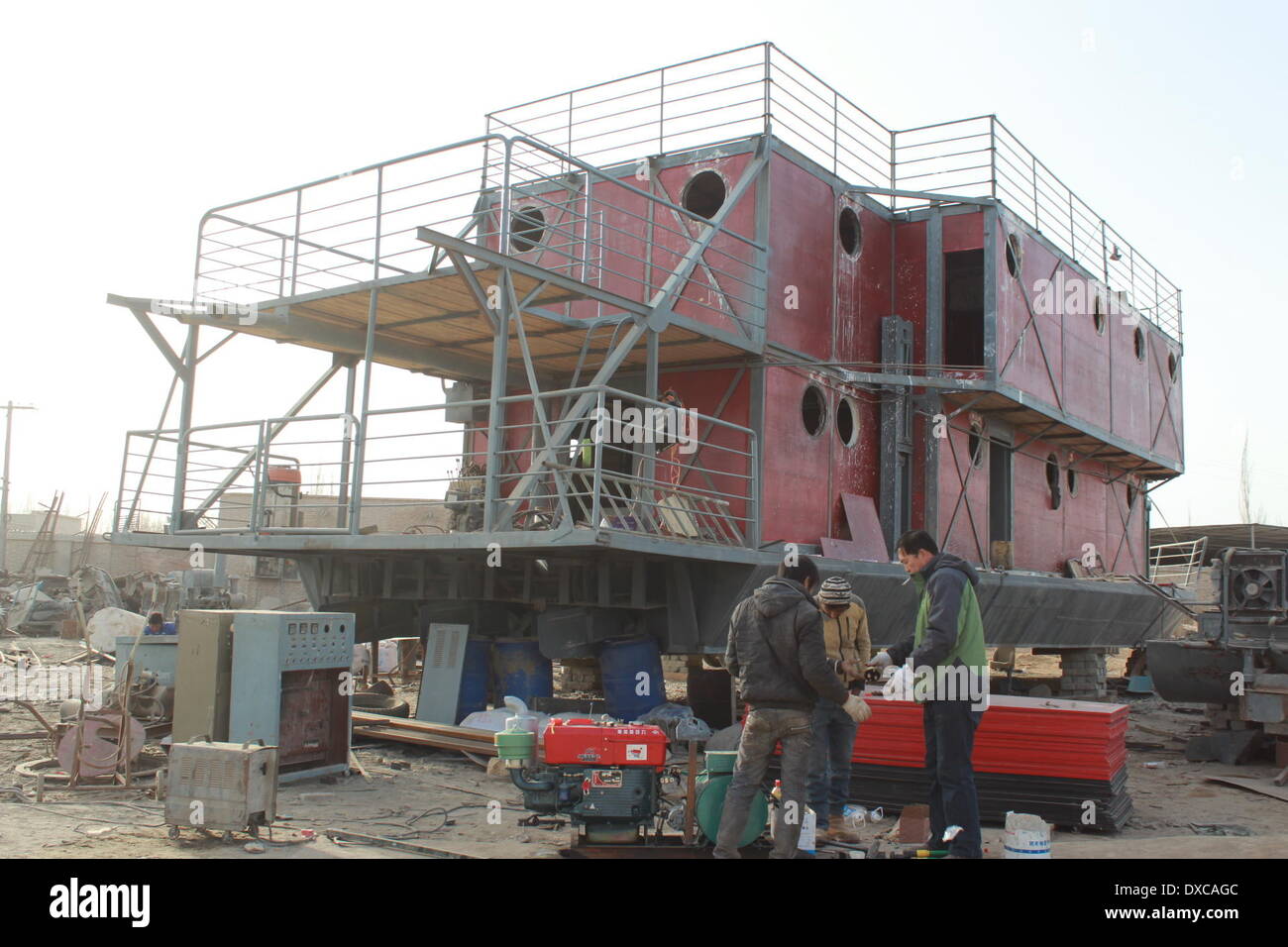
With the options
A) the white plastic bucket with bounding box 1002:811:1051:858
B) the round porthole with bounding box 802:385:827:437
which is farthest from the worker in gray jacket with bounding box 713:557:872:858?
the round porthole with bounding box 802:385:827:437

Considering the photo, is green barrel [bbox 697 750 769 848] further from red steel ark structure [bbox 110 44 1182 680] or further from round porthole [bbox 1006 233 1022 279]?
round porthole [bbox 1006 233 1022 279]

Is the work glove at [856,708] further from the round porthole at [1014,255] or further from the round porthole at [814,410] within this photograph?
the round porthole at [1014,255]

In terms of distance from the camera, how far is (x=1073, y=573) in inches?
751

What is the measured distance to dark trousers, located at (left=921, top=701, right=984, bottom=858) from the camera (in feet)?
22.1

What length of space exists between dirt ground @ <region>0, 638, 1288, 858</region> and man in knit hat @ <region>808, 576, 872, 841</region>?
379 millimetres

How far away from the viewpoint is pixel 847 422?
15.0m

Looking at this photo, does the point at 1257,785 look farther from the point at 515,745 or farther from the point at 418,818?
the point at 418,818

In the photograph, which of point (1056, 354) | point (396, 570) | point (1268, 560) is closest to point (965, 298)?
point (1056, 354)

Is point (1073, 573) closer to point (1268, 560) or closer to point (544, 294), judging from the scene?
point (1268, 560)

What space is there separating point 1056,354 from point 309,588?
11.5m

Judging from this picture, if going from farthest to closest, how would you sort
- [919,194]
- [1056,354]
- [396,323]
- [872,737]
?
[1056,354] → [919,194] → [396,323] → [872,737]

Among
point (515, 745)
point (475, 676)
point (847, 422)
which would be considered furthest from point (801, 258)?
point (515, 745)

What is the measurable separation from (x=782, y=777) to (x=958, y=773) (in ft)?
3.46
